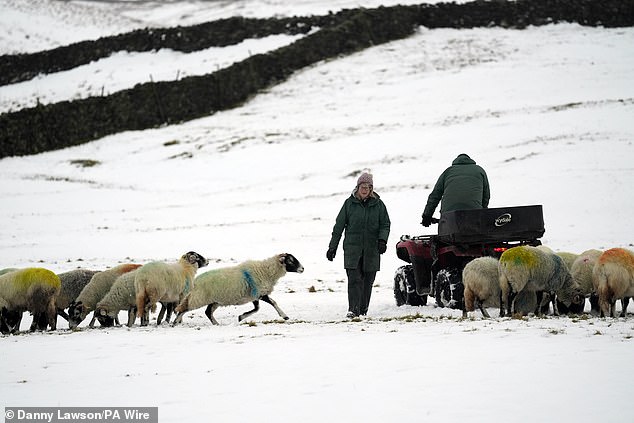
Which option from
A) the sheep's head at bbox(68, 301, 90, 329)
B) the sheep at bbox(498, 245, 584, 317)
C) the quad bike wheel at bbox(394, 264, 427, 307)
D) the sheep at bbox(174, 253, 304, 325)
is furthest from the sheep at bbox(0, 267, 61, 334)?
the sheep at bbox(498, 245, 584, 317)

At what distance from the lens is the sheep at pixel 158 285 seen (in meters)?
11.1

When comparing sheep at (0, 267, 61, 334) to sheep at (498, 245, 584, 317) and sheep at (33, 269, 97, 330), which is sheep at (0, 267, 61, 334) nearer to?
sheep at (33, 269, 97, 330)

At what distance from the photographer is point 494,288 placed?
33.4 feet

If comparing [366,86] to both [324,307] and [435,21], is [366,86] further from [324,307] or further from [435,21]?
[324,307]

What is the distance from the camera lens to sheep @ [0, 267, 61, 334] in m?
10.5

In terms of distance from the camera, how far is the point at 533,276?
991 centimetres

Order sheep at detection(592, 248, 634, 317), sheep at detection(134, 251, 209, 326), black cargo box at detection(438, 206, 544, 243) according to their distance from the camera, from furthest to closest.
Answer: sheep at detection(134, 251, 209, 326) < black cargo box at detection(438, 206, 544, 243) < sheep at detection(592, 248, 634, 317)

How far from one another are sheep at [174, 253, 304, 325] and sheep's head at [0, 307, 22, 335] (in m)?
2.29

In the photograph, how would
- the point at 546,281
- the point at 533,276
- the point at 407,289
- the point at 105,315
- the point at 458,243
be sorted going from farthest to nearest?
1. the point at 407,289
2. the point at 105,315
3. the point at 458,243
4. the point at 546,281
5. the point at 533,276

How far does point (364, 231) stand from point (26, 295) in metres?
5.12

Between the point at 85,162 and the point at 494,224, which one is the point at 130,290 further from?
the point at 85,162

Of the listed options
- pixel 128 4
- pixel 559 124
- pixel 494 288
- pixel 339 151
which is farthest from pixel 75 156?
Answer: pixel 128 4

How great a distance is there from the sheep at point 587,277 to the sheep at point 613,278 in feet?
1.83

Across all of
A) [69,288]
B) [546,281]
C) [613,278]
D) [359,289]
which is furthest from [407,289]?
[69,288]
